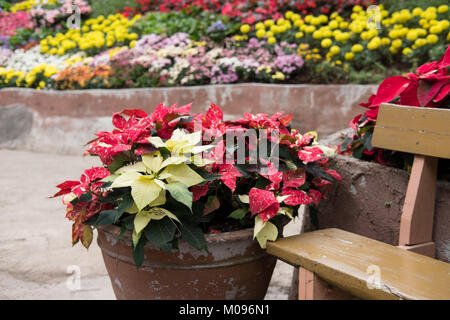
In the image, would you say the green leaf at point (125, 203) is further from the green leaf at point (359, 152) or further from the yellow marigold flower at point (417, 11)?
the yellow marigold flower at point (417, 11)

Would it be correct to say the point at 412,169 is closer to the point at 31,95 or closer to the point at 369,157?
the point at 369,157

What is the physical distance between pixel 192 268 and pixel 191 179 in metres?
0.28

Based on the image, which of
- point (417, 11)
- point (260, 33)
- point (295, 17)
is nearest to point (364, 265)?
point (417, 11)

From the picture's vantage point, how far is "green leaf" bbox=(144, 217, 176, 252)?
1.23 m

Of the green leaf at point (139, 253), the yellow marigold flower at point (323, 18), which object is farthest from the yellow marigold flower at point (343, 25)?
the green leaf at point (139, 253)

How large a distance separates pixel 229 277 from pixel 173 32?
451 cm

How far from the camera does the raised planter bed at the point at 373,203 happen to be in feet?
4.96

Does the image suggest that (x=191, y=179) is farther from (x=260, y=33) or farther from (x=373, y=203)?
(x=260, y=33)

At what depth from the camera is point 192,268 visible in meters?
1.34

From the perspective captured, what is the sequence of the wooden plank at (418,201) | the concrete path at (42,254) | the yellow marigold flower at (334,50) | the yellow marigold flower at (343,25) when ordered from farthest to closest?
the yellow marigold flower at (343,25), the yellow marigold flower at (334,50), the concrete path at (42,254), the wooden plank at (418,201)

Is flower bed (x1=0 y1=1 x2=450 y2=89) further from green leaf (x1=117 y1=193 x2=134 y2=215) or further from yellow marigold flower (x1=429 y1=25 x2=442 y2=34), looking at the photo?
green leaf (x1=117 y1=193 x2=134 y2=215)

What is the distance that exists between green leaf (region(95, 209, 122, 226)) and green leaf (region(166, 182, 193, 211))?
173 mm

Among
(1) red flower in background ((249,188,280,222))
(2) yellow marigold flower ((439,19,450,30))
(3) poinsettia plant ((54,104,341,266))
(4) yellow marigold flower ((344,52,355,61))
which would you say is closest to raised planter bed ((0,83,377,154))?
(4) yellow marigold flower ((344,52,355,61))
